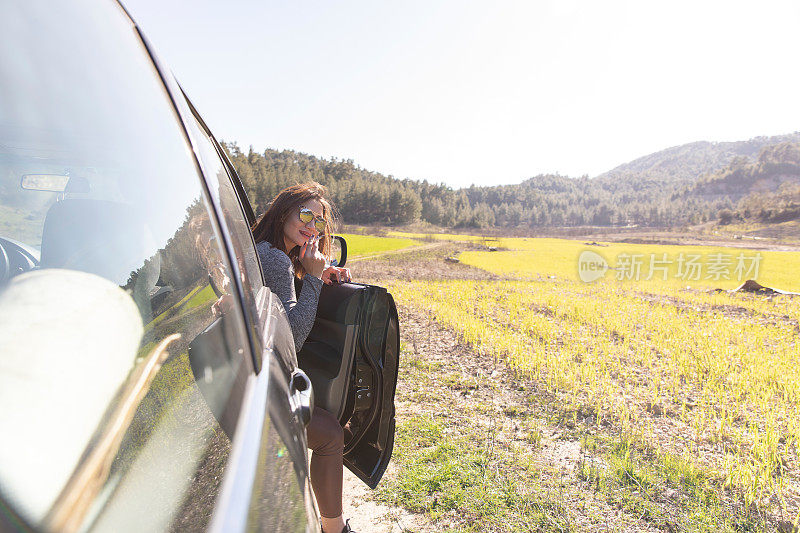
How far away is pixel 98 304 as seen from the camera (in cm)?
58

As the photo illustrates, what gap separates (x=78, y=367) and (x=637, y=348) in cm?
810

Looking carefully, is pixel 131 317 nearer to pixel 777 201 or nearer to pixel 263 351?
pixel 263 351

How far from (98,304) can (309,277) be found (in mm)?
1371

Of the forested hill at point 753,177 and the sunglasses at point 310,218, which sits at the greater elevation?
the forested hill at point 753,177

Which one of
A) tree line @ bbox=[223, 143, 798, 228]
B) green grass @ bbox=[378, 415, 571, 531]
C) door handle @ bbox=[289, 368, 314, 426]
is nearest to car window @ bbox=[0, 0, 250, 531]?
door handle @ bbox=[289, 368, 314, 426]

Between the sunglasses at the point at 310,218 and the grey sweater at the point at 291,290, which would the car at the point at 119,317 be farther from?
the sunglasses at the point at 310,218

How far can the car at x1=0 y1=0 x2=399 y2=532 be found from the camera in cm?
43

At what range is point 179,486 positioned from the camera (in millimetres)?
597

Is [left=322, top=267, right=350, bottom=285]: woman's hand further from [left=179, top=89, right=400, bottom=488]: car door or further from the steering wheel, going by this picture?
the steering wheel

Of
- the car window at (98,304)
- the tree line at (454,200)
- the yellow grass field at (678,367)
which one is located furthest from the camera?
the tree line at (454,200)

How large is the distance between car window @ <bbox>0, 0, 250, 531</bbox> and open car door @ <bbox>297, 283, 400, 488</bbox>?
0.91 m

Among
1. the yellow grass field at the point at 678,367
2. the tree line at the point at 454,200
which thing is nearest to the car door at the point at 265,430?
the yellow grass field at the point at 678,367

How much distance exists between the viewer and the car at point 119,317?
43 cm

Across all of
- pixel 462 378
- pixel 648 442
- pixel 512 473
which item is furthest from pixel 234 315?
pixel 462 378
